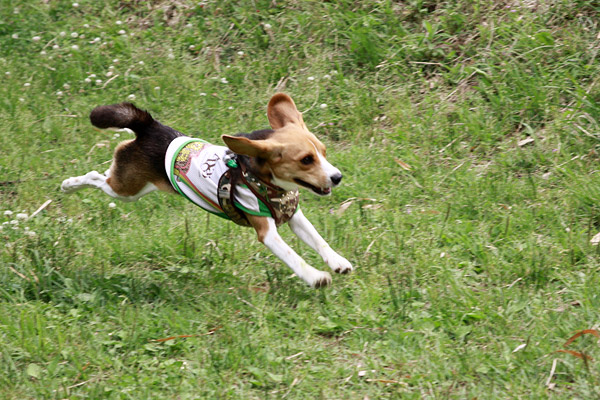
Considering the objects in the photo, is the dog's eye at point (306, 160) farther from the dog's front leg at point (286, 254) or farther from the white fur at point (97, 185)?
the white fur at point (97, 185)

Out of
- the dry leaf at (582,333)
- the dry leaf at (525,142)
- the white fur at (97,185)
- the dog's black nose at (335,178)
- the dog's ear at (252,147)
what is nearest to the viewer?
the dry leaf at (582,333)

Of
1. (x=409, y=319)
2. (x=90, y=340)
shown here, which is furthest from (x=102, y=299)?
(x=409, y=319)

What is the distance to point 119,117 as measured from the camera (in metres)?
4.91

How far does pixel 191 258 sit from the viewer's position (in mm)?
5184

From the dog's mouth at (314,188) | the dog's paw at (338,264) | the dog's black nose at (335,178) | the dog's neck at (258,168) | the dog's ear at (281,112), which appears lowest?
the dog's paw at (338,264)

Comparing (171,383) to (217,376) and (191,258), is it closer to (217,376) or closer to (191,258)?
(217,376)

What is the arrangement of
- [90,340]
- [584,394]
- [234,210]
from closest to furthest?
1. [584,394]
2. [90,340]
3. [234,210]

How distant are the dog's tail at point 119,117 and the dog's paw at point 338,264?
1.65m

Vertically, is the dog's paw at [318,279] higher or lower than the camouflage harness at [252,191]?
lower

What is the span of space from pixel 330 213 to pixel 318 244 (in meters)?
1.02

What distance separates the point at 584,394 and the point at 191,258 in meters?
2.78

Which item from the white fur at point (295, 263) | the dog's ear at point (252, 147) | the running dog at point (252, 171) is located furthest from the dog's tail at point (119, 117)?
the white fur at point (295, 263)

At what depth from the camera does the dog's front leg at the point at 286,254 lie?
443 centimetres

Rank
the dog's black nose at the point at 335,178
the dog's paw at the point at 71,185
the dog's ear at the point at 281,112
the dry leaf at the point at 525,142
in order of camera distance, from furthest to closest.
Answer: the dry leaf at the point at 525,142 → the dog's paw at the point at 71,185 → the dog's ear at the point at 281,112 → the dog's black nose at the point at 335,178
